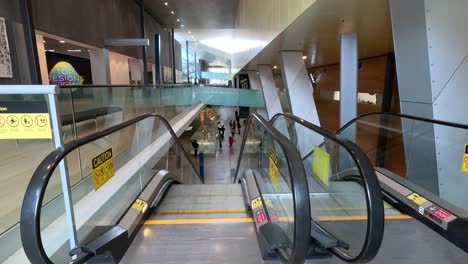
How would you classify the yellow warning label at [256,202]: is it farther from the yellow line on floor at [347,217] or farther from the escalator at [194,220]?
the yellow line on floor at [347,217]

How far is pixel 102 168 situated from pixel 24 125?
570 mm

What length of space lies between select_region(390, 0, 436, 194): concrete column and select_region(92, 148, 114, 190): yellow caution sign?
112 inches

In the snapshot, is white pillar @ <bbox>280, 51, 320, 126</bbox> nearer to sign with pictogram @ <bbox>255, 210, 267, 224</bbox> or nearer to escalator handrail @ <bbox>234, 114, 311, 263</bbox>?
sign with pictogram @ <bbox>255, 210, 267, 224</bbox>

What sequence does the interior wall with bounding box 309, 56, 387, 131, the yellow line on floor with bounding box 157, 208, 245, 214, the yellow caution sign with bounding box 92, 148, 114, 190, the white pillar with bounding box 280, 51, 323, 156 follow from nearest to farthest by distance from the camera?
the yellow caution sign with bounding box 92, 148, 114, 190 < the yellow line on floor with bounding box 157, 208, 245, 214 < the white pillar with bounding box 280, 51, 323, 156 < the interior wall with bounding box 309, 56, 387, 131

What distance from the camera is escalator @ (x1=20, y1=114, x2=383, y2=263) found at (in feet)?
4.42

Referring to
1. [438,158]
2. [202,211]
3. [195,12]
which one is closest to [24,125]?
[202,211]

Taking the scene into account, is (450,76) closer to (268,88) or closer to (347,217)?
(347,217)

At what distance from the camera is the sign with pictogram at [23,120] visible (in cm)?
152

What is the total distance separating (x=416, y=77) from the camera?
2.63m

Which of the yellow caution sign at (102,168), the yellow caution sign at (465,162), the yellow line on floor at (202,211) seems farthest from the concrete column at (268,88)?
the yellow caution sign at (102,168)

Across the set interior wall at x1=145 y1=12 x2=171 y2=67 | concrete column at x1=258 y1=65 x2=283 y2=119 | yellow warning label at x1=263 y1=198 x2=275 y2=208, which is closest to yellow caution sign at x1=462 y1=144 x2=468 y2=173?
yellow warning label at x1=263 y1=198 x2=275 y2=208

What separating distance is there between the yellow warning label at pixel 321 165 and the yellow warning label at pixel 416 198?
881 millimetres

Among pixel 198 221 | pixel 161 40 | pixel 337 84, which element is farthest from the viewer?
pixel 161 40

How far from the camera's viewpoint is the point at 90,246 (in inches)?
71.6
